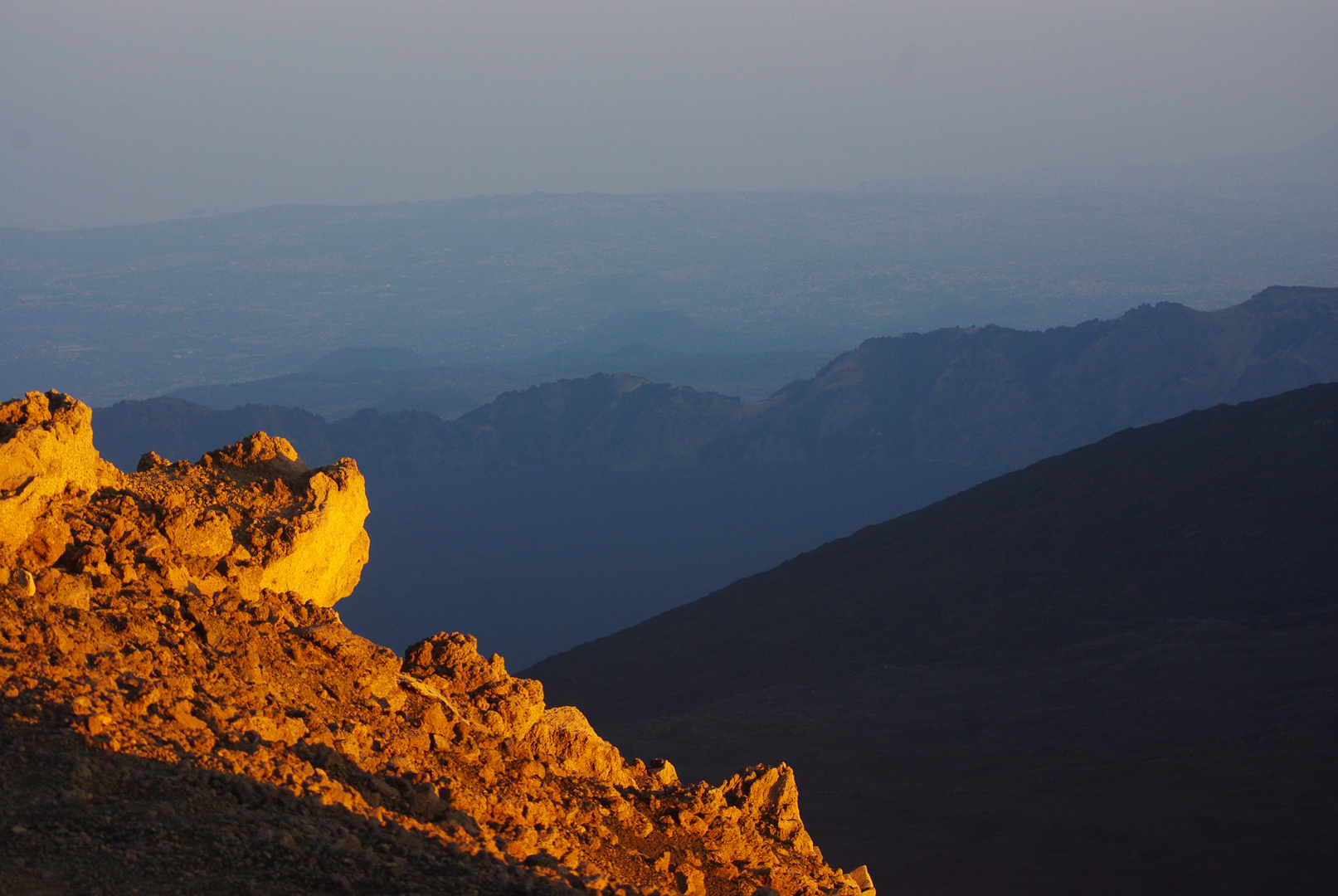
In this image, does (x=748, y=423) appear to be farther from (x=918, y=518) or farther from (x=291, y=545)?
(x=291, y=545)

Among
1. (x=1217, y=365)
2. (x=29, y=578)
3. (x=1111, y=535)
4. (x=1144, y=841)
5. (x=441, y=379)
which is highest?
(x=441, y=379)

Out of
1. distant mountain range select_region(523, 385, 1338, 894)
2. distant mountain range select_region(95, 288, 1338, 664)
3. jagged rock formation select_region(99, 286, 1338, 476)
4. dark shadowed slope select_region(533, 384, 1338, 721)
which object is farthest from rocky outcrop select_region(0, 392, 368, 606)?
jagged rock formation select_region(99, 286, 1338, 476)

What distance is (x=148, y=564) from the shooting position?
22.3 ft

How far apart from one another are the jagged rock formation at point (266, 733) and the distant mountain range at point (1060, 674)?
31.6 ft

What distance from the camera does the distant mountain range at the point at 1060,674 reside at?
1620 centimetres

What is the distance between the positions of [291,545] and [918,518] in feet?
112

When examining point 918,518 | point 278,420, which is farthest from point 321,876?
point 278,420

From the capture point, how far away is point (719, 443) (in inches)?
3049

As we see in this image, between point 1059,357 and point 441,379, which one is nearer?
point 1059,357

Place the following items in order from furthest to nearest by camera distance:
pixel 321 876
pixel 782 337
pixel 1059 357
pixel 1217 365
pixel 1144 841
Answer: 1. pixel 782 337
2. pixel 1059 357
3. pixel 1217 365
4. pixel 1144 841
5. pixel 321 876

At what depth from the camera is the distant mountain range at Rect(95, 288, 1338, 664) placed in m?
66.8

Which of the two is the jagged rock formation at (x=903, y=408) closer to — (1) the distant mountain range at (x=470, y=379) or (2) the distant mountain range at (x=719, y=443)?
(2) the distant mountain range at (x=719, y=443)

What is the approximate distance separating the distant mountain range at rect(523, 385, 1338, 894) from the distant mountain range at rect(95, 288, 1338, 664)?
2797 centimetres

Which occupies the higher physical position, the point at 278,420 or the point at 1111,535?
the point at 278,420
